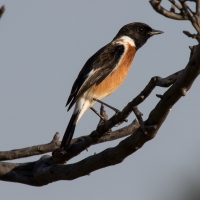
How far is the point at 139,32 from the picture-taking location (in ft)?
37.1

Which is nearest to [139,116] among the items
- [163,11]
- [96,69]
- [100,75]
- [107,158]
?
[107,158]

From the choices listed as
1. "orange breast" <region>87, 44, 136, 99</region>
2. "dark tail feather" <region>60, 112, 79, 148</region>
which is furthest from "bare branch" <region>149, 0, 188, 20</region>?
"orange breast" <region>87, 44, 136, 99</region>

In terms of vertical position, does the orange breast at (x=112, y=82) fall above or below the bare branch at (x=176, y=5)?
below

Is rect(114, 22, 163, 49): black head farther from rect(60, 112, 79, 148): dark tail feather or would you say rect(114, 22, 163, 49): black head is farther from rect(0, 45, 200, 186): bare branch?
rect(0, 45, 200, 186): bare branch

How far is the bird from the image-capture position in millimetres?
9398

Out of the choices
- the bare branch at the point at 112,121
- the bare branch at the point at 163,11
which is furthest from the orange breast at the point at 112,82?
the bare branch at the point at 163,11

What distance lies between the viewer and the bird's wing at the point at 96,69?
951 centimetres

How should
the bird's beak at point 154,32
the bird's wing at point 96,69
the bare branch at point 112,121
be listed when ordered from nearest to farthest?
the bare branch at point 112,121
the bird's wing at point 96,69
the bird's beak at point 154,32

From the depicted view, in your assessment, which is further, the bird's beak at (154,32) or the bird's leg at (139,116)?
the bird's beak at (154,32)

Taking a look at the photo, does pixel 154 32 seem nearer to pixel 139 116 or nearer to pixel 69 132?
Result: pixel 69 132

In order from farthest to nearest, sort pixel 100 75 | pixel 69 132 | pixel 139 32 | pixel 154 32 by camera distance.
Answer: pixel 139 32, pixel 154 32, pixel 100 75, pixel 69 132

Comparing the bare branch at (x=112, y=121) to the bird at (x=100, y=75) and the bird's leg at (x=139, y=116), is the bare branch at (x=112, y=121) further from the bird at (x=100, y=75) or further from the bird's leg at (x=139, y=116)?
the bird at (x=100, y=75)

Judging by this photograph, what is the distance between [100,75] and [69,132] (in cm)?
172

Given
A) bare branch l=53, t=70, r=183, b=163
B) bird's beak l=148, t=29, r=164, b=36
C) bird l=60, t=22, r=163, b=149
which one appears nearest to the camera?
bare branch l=53, t=70, r=183, b=163
